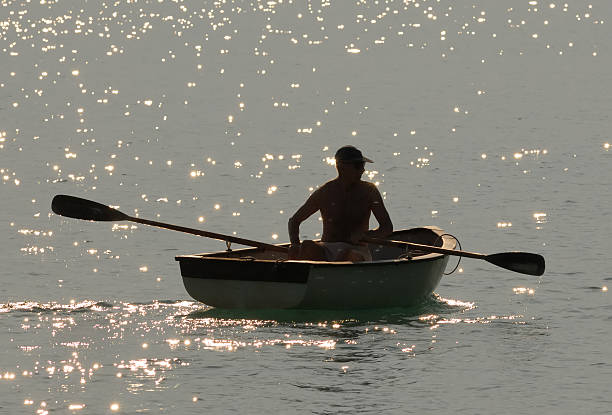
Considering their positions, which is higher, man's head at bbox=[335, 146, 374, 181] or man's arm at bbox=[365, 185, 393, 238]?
man's head at bbox=[335, 146, 374, 181]

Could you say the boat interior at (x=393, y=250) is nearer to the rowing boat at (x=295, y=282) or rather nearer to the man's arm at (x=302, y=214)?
the rowing boat at (x=295, y=282)

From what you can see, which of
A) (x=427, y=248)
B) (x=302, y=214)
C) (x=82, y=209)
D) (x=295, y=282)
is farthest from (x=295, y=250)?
(x=82, y=209)

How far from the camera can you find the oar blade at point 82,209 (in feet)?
67.8

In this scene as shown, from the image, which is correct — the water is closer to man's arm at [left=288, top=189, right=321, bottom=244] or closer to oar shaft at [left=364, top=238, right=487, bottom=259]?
oar shaft at [left=364, top=238, right=487, bottom=259]

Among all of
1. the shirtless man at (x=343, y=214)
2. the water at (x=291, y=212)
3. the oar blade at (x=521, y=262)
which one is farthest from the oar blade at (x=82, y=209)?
the oar blade at (x=521, y=262)

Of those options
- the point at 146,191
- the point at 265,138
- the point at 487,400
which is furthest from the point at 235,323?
the point at 265,138

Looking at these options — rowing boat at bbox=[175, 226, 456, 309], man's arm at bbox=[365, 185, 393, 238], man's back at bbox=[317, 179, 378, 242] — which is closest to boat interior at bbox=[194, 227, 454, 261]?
man's arm at bbox=[365, 185, 393, 238]

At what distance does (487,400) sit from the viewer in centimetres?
1531

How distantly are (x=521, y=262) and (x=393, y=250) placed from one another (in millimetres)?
1810

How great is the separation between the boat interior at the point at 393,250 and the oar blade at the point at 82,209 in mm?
1772

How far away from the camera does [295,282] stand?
59.8 feet

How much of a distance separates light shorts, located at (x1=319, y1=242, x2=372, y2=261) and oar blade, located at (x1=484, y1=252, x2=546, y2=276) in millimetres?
1469

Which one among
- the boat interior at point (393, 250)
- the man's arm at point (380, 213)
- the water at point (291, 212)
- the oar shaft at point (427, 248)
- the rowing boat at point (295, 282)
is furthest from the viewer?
the boat interior at point (393, 250)

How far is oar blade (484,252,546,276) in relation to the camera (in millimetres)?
19500
